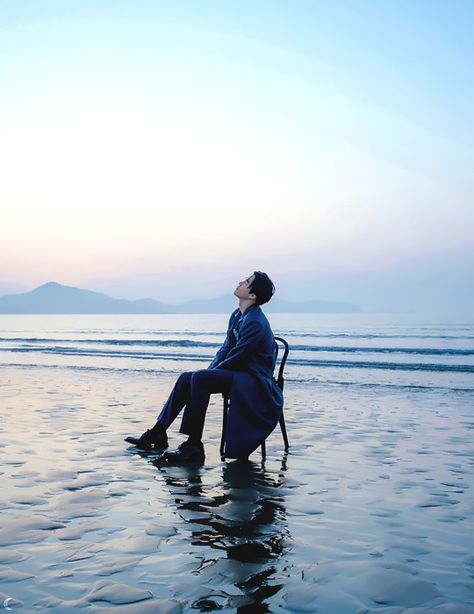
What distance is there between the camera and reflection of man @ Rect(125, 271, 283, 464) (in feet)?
18.0

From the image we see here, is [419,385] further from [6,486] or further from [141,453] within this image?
[6,486]

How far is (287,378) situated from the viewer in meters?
14.8

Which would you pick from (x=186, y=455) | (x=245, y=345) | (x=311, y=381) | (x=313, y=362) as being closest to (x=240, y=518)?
(x=186, y=455)

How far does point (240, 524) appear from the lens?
3.62 m

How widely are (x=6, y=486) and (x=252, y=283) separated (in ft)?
9.13

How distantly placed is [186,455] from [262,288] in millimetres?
1683

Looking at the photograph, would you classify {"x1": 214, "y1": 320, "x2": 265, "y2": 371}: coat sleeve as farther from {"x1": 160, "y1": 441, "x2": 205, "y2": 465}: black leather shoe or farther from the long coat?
{"x1": 160, "y1": 441, "x2": 205, "y2": 465}: black leather shoe

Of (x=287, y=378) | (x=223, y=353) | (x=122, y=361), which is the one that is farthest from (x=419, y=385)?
(x=122, y=361)

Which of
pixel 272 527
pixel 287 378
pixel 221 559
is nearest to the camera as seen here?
pixel 221 559

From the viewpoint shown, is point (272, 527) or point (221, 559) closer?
point (221, 559)

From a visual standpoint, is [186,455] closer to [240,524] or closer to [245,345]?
[245,345]

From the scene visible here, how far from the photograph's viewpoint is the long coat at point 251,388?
17.8 ft

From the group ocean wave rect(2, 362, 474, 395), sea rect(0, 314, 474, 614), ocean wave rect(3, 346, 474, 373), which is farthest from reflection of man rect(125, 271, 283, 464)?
ocean wave rect(3, 346, 474, 373)

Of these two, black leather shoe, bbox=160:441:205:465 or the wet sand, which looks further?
black leather shoe, bbox=160:441:205:465
